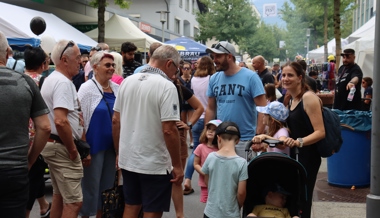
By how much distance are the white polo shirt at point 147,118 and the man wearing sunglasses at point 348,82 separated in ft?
23.4

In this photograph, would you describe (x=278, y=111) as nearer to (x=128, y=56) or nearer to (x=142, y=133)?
(x=142, y=133)

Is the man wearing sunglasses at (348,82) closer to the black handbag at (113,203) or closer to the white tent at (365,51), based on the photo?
the white tent at (365,51)

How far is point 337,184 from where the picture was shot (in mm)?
8781

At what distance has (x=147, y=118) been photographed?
4.81m

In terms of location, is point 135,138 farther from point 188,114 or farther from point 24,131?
point 188,114

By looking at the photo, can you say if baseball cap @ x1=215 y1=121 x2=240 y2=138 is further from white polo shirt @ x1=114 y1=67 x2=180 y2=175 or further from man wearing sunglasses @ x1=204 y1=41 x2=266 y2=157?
man wearing sunglasses @ x1=204 y1=41 x2=266 y2=157

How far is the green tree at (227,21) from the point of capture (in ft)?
162

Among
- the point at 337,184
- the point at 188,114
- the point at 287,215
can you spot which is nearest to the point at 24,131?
the point at 287,215

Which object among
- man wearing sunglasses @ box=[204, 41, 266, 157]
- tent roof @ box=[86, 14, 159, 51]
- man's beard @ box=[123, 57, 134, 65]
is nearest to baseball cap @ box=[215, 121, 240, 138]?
man wearing sunglasses @ box=[204, 41, 266, 157]

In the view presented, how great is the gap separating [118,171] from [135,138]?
5.58ft

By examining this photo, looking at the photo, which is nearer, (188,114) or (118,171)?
(118,171)

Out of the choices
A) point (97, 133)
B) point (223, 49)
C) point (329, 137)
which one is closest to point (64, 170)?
point (97, 133)

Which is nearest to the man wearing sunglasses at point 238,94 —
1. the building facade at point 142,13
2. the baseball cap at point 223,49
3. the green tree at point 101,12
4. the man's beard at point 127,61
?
the baseball cap at point 223,49

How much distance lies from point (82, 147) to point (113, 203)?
64cm
